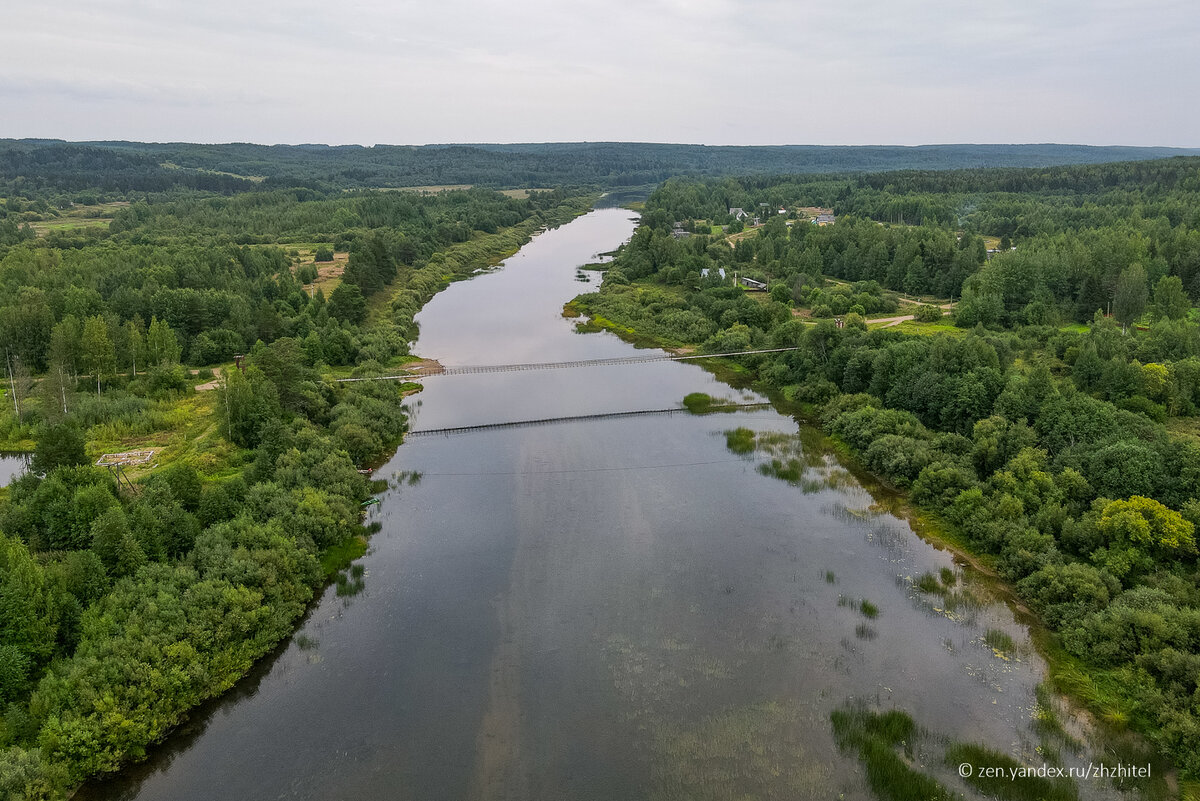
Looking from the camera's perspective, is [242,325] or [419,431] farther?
[242,325]

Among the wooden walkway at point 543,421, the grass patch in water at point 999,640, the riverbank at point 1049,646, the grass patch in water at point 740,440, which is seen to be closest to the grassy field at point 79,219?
the wooden walkway at point 543,421

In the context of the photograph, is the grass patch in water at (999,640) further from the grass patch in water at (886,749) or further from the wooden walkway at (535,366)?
the wooden walkway at (535,366)

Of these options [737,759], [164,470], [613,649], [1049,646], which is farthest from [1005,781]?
[164,470]

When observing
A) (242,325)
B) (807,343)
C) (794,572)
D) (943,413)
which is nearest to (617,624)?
(794,572)

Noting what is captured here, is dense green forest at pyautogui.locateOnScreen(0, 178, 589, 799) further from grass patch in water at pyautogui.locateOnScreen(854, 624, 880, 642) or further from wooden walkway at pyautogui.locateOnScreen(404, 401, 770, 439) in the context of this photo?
grass patch in water at pyautogui.locateOnScreen(854, 624, 880, 642)

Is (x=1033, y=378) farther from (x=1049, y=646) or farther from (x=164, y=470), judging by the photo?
(x=164, y=470)

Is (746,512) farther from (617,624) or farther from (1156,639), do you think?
(1156,639)
